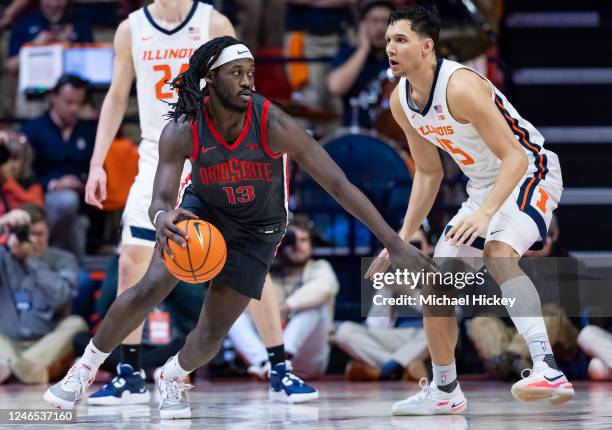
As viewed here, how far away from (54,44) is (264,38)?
6.64 feet

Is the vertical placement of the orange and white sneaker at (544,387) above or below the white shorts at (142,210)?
below

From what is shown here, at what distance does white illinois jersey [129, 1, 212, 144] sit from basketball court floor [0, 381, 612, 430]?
1.47m

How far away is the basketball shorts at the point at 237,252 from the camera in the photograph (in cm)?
479

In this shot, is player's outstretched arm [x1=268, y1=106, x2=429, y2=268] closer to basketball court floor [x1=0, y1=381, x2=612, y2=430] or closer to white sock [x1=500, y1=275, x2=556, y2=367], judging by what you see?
white sock [x1=500, y1=275, x2=556, y2=367]

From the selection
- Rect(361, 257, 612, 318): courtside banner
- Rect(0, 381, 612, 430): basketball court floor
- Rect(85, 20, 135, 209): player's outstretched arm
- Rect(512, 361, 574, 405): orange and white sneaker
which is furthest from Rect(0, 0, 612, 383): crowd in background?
Rect(512, 361, 574, 405): orange and white sneaker

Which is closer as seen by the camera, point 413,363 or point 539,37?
point 413,363

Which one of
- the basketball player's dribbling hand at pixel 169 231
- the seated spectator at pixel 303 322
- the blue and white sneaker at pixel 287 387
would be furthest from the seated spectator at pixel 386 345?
the basketball player's dribbling hand at pixel 169 231

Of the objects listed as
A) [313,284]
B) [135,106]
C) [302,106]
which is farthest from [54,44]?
[313,284]

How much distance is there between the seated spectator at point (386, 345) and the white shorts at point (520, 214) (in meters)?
2.37

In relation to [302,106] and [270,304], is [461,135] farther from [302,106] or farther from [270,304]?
[302,106]

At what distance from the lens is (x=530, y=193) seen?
4.93 m

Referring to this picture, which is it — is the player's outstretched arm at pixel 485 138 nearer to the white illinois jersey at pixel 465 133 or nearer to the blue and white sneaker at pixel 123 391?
the white illinois jersey at pixel 465 133

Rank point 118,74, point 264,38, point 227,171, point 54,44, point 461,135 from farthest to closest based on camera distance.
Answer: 1. point 264,38
2. point 54,44
3. point 118,74
4. point 461,135
5. point 227,171

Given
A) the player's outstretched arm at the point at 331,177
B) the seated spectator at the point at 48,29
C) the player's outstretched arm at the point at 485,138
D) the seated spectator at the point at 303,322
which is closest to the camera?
the player's outstretched arm at the point at 331,177
